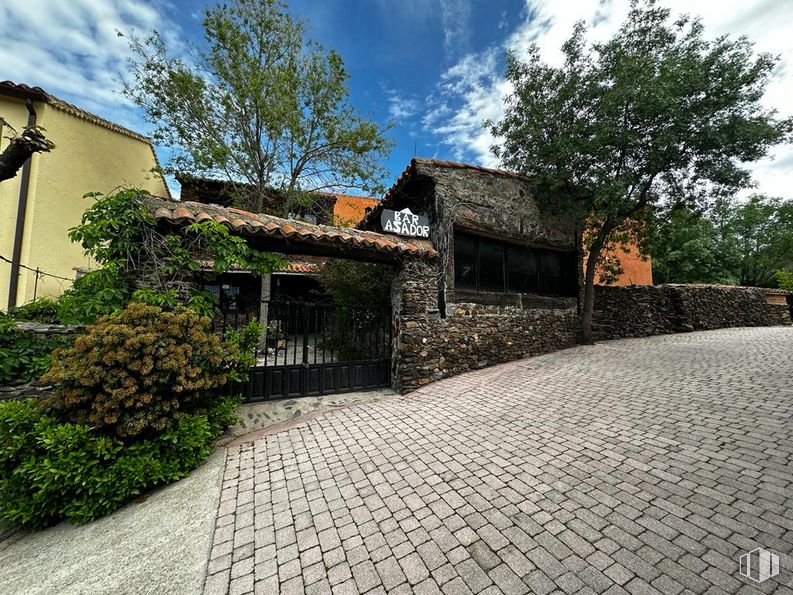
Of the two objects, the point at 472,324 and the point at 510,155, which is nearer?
the point at 472,324

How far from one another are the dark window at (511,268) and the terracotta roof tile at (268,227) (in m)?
1.98

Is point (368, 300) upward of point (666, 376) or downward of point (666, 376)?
upward

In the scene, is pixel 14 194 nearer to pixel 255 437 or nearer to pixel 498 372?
pixel 255 437

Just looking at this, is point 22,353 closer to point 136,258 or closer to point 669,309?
point 136,258

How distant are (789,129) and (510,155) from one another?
6.15 metres

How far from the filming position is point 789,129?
6.76m

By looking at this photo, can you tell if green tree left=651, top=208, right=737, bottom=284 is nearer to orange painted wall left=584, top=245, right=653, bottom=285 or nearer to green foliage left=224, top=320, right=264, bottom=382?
orange painted wall left=584, top=245, right=653, bottom=285

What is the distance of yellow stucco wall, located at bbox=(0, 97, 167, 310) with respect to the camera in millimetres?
7062

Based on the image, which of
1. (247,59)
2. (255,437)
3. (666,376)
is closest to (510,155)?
(666,376)

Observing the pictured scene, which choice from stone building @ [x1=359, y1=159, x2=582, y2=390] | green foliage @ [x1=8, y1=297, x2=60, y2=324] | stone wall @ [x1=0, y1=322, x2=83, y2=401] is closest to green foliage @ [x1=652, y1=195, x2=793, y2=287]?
stone building @ [x1=359, y1=159, x2=582, y2=390]

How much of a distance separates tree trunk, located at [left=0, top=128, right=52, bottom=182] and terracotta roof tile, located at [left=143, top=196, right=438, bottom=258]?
1340 millimetres

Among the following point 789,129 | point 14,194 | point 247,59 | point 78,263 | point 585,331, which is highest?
point 247,59

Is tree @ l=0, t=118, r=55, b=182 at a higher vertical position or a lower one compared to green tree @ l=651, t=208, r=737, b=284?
lower

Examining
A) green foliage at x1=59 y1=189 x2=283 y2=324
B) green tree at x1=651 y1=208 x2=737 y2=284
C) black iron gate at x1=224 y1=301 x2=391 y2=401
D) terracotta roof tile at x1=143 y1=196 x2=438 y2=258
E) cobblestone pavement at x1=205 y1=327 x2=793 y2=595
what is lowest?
cobblestone pavement at x1=205 y1=327 x2=793 y2=595
